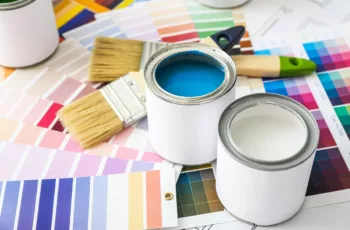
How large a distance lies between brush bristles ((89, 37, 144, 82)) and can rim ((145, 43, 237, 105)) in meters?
0.15

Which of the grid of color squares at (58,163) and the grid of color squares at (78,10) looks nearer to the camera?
the grid of color squares at (58,163)

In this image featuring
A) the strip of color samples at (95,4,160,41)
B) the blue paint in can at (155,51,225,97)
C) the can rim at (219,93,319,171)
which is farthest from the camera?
the strip of color samples at (95,4,160,41)

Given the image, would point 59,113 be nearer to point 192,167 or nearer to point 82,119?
point 82,119

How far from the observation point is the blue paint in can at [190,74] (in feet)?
2.87

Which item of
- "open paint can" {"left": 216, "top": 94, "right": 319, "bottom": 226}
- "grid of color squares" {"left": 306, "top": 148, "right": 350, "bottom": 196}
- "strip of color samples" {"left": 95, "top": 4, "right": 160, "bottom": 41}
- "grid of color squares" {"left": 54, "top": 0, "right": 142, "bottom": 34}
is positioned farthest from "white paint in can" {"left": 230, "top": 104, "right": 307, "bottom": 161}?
"grid of color squares" {"left": 54, "top": 0, "right": 142, "bottom": 34}

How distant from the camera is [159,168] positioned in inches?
36.4

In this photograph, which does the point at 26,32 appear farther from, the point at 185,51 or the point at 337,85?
the point at 337,85

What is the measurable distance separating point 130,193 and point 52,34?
0.36 m

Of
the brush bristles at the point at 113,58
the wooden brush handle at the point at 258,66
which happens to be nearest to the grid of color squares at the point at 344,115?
the wooden brush handle at the point at 258,66

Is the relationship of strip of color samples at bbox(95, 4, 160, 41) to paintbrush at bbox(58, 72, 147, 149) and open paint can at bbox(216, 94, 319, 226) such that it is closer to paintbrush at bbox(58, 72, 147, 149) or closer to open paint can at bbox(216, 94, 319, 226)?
paintbrush at bbox(58, 72, 147, 149)

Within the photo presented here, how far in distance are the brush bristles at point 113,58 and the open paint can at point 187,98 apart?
15 centimetres

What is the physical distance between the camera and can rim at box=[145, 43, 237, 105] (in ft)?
2.73

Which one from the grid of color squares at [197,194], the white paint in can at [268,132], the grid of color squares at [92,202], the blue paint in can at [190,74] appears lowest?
the grid of color squares at [197,194]

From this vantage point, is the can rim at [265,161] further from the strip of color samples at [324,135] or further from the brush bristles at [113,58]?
the brush bristles at [113,58]
